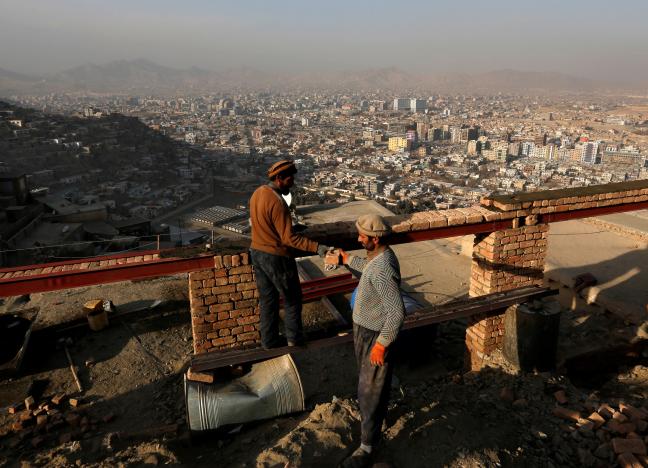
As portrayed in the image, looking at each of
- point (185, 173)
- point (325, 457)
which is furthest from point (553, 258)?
point (185, 173)

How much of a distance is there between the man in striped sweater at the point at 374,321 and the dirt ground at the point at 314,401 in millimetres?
267

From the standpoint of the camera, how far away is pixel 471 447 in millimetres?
3123

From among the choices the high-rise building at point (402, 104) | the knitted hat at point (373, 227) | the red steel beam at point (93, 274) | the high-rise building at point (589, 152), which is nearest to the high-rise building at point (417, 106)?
the high-rise building at point (402, 104)

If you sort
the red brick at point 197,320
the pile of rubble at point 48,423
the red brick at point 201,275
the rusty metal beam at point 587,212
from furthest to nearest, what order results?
the rusty metal beam at point 587,212, the pile of rubble at point 48,423, the red brick at point 197,320, the red brick at point 201,275

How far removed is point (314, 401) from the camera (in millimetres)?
4770

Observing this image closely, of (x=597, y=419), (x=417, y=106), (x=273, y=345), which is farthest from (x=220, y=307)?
(x=417, y=106)

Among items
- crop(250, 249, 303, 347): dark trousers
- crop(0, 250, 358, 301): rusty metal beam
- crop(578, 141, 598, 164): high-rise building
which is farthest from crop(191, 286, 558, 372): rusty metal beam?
crop(578, 141, 598, 164): high-rise building

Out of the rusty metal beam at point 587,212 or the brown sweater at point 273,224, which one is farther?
the rusty metal beam at point 587,212

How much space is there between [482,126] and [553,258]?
90.6m

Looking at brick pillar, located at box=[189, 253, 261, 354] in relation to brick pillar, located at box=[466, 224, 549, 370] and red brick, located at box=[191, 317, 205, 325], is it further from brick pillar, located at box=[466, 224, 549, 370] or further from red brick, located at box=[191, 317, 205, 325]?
brick pillar, located at box=[466, 224, 549, 370]

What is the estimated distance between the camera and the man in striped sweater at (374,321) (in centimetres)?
271

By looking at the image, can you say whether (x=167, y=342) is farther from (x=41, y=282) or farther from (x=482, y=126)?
(x=482, y=126)

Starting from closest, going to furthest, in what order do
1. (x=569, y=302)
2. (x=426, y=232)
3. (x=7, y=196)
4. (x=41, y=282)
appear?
(x=41, y=282) → (x=426, y=232) → (x=569, y=302) → (x=7, y=196)

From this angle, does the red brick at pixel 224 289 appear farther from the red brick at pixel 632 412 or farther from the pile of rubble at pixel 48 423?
the red brick at pixel 632 412
